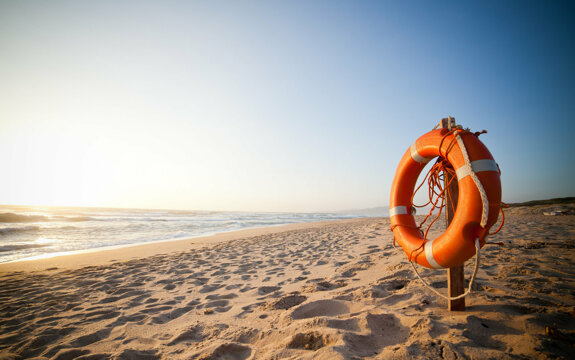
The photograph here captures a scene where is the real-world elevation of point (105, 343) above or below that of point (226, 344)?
below

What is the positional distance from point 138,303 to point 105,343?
2.66 ft

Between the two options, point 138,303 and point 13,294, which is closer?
point 138,303

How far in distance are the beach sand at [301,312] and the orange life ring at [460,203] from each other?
1.44 ft

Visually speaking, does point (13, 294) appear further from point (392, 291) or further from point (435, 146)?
point (435, 146)

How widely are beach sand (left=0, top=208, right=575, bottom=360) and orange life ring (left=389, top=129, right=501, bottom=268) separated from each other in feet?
1.44

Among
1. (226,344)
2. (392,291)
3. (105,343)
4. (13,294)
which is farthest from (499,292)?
(13,294)

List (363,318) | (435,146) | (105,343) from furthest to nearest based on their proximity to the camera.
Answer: (435,146), (105,343), (363,318)

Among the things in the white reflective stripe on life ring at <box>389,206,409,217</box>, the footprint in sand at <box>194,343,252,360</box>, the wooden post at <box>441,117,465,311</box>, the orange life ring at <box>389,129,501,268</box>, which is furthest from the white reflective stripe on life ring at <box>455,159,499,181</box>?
the footprint in sand at <box>194,343,252,360</box>

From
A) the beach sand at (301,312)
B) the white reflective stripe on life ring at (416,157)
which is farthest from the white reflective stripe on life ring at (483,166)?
the beach sand at (301,312)

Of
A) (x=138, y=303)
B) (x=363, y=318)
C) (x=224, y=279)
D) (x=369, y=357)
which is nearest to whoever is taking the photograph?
(x=369, y=357)

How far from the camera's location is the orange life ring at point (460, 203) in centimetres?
157

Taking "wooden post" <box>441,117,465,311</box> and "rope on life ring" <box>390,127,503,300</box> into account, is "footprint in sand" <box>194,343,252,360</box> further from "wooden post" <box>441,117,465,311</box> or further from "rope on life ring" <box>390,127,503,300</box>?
"wooden post" <box>441,117,465,311</box>

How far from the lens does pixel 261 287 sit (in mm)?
2863

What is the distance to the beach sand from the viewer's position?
4.65 ft
